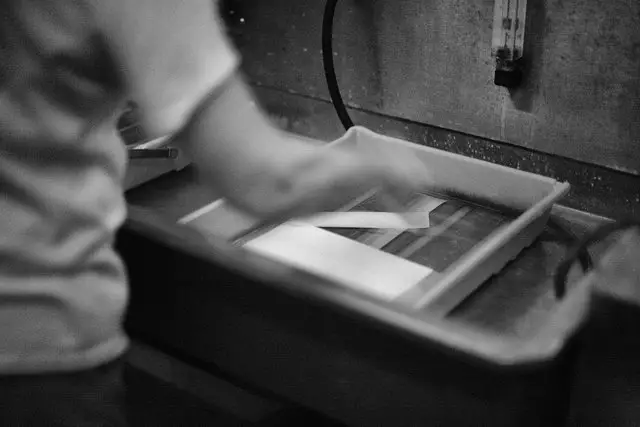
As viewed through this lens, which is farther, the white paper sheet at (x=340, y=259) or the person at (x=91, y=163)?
the white paper sheet at (x=340, y=259)

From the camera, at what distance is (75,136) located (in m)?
0.61

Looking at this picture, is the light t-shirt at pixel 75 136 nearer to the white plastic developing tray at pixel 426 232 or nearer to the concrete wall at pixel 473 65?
the white plastic developing tray at pixel 426 232

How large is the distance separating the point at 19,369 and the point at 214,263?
0.23m

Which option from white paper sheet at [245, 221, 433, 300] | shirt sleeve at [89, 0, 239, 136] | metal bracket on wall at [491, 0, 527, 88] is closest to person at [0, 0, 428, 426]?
shirt sleeve at [89, 0, 239, 136]

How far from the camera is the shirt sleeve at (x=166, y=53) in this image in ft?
1.77

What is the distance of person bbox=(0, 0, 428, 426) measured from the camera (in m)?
0.55

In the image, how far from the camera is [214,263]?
799 mm

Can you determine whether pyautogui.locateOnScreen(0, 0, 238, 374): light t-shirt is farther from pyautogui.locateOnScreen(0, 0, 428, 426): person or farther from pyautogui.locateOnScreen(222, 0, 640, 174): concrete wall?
pyautogui.locateOnScreen(222, 0, 640, 174): concrete wall

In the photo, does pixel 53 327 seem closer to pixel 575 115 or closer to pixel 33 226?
pixel 33 226

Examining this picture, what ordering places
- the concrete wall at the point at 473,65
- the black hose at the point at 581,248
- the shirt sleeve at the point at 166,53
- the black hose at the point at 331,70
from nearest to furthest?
the shirt sleeve at the point at 166,53 → the black hose at the point at 581,248 → the concrete wall at the point at 473,65 → the black hose at the point at 331,70

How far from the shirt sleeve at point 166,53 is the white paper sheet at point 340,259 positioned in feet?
0.94

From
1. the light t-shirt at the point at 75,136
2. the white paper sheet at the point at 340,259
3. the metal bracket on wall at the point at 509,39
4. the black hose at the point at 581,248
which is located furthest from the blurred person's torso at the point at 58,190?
the metal bracket on wall at the point at 509,39

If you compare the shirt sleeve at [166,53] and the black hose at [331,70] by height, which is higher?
the shirt sleeve at [166,53]

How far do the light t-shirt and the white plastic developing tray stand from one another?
0.26 meters
